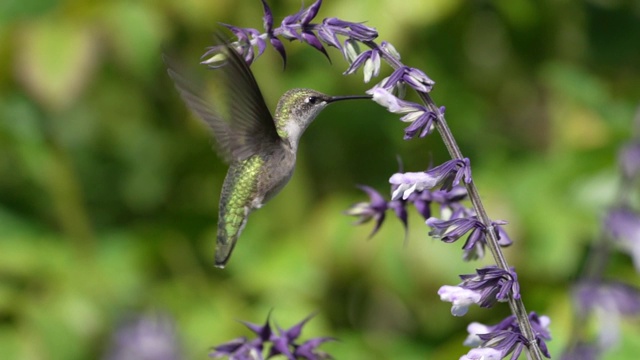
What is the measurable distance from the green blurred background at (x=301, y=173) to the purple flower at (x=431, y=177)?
3.99ft

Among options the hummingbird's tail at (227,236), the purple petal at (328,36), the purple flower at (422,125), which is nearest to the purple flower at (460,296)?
the purple flower at (422,125)

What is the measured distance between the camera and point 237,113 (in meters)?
1.15

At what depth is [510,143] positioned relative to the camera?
9.50ft

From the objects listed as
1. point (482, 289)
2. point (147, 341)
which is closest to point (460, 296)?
point (482, 289)

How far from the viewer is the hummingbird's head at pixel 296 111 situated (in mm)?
1164

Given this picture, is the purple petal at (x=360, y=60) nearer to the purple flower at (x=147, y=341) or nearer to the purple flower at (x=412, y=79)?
the purple flower at (x=412, y=79)

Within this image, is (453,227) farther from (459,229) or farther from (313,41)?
(313,41)

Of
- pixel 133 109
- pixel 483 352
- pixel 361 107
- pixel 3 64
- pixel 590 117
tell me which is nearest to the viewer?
pixel 483 352

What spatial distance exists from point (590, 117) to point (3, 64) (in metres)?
1.60

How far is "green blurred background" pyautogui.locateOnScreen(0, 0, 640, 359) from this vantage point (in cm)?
243

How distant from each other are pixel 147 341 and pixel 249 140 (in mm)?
1004

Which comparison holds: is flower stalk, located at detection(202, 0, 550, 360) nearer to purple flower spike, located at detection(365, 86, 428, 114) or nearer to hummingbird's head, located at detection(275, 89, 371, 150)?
purple flower spike, located at detection(365, 86, 428, 114)

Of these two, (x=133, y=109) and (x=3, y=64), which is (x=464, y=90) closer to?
(x=133, y=109)

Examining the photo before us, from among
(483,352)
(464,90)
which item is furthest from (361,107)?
(483,352)
